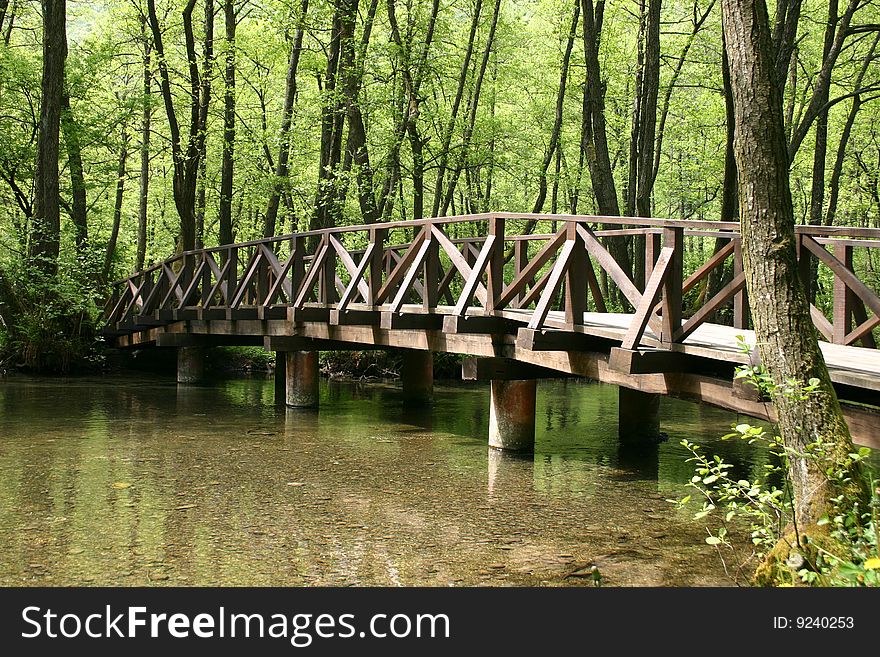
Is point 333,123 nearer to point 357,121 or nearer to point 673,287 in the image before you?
point 357,121

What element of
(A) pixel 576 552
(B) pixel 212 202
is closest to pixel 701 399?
(A) pixel 576 552

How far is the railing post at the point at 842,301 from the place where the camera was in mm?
7123

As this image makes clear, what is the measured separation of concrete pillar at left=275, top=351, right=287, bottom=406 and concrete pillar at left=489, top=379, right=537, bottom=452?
5339mm

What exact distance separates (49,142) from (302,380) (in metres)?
8.50

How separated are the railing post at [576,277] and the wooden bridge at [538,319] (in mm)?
13

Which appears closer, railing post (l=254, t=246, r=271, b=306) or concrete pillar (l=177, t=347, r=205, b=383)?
railing post (l=254, t=246, r=271, b=306)

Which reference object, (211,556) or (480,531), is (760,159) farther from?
(211,556)

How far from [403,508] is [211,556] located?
6.26 feet

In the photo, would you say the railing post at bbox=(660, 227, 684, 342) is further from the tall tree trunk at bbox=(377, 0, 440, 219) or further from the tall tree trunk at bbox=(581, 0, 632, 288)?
the tall tree trunk at bbox=(377, 0, 440, 219)

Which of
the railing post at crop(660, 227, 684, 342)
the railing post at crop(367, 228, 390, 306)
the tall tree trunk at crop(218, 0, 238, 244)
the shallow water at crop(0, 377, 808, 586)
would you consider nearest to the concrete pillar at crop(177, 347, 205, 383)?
the tall tree trunk at crop(218, 0, 238, 244)

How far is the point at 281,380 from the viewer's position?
49.1 feet

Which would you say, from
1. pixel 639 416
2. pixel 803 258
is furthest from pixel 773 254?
pixel 639 416

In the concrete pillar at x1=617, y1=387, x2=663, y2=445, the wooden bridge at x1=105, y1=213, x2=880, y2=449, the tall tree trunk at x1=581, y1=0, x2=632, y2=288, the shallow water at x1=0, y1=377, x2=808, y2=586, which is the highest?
the tall tree trunk at x1=581, y1=0, x2=632, y2=288

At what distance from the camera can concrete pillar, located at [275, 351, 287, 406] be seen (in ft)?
47.3
